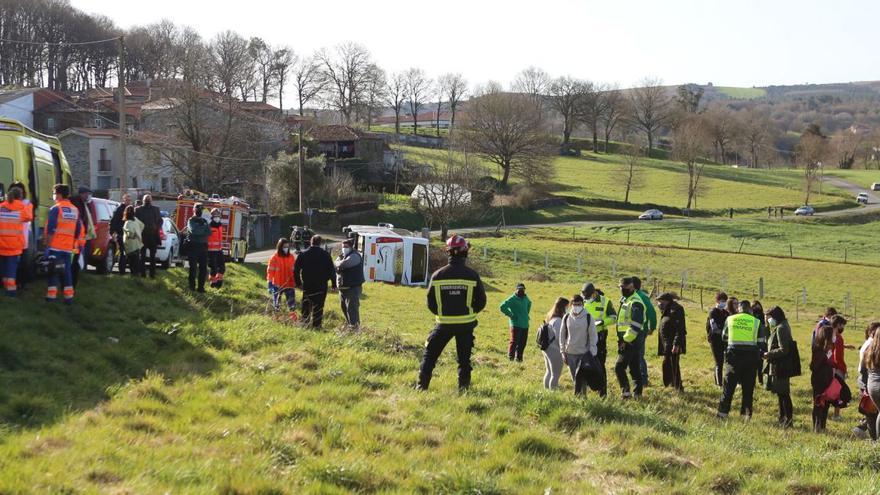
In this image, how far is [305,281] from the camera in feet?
46.6

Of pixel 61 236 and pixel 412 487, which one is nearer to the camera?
pixel 412 487

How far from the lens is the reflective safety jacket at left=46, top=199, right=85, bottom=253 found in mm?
11617

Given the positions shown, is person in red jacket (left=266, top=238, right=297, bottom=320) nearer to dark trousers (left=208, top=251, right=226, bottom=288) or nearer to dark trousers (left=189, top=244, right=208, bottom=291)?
dark trousers (left=189, top=244, right=208, bottom=291)

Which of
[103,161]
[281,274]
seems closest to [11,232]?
[281,274]

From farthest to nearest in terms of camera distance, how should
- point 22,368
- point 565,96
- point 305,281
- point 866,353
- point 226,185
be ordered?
point 565,96
point 226,185
point 305,281
point 866,353
point 22,368

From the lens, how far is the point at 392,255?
33156 millimetres

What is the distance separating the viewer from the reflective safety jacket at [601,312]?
13.5 metres

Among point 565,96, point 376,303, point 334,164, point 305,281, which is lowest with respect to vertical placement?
point 376,303

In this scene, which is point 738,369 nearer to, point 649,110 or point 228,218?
point 228,218

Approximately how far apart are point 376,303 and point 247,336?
1333cm

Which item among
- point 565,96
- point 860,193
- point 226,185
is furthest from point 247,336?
point 565,96

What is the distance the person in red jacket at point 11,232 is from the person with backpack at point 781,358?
36.1 feet

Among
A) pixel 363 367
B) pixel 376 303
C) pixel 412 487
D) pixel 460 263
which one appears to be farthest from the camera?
pixel 376 303

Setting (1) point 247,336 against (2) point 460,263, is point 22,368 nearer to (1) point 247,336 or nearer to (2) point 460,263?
(1) point 247,336
